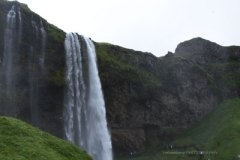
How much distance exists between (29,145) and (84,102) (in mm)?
46367

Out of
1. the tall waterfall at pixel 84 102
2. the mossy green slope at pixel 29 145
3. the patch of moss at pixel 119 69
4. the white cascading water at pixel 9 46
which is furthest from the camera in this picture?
the patch of moss at pixel 119 69

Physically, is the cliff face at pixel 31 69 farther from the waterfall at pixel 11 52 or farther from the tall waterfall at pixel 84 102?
the tall waterfall at pixel 84 102

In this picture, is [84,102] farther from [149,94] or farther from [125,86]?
[149,94]

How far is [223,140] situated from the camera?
70.2 m

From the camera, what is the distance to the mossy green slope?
22013mm

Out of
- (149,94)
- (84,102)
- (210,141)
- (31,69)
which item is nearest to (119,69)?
(149,94)

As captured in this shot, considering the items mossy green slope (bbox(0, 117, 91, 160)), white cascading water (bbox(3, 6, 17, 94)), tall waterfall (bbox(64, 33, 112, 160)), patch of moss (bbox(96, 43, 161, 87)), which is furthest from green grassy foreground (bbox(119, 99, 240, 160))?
mossy green slope (bbox(0, 117, 91, 160))

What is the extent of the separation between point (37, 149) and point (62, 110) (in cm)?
4477

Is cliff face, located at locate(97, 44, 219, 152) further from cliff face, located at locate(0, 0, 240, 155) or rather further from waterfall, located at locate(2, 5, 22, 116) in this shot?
waterfall, located at locate(2, 5, 22, 116)

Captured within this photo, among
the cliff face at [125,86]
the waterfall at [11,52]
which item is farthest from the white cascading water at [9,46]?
the cliff face at [125,86]

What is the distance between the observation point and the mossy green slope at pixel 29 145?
2201cm

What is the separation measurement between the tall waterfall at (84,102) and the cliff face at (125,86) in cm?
131

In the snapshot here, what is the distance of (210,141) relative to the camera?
72812 millimetres

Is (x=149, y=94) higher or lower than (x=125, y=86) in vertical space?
lower
